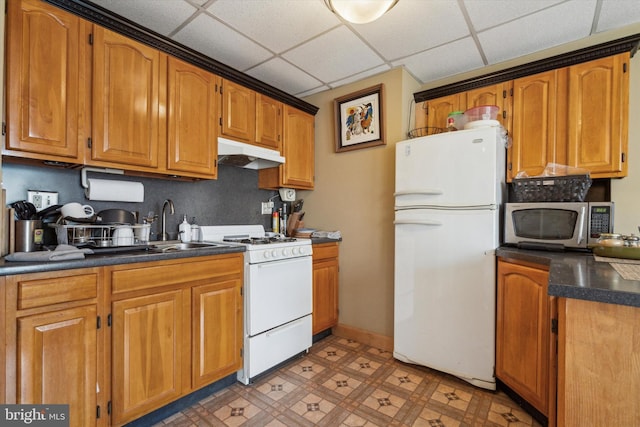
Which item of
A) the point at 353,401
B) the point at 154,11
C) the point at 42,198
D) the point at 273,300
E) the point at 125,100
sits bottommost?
the point at 353,401

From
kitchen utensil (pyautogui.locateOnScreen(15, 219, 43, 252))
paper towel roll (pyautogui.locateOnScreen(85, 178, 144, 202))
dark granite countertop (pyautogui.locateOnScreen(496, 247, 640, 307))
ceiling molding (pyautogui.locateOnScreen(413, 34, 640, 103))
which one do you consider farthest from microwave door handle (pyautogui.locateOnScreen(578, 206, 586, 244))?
kitchen utensil (pyautogui.locateOnScreen(15, 219, 43, 252))

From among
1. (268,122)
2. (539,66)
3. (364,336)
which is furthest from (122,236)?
(539,66)

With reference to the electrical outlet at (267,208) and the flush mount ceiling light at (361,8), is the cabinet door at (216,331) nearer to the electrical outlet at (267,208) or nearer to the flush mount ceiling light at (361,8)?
the electrical outlet at (267,208)

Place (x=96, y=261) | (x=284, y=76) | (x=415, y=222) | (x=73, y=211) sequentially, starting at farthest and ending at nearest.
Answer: (x=284, y=76) < (x=415, y=222) < (x=73, y=211) < (x=96, y=261)

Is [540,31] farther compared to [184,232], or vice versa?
[184,232]

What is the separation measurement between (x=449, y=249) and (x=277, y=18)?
6.18 ft

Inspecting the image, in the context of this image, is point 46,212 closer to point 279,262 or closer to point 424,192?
point 279,262

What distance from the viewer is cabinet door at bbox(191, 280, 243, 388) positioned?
5.47ft

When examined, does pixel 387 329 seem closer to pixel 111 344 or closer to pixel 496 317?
pixel 496 317

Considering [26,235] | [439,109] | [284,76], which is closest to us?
[26,235]

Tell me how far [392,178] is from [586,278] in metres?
1.64

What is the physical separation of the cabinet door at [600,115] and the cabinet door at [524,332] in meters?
0.89

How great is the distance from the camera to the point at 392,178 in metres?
2.45

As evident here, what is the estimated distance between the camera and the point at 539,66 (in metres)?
1.99
